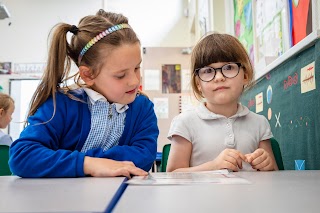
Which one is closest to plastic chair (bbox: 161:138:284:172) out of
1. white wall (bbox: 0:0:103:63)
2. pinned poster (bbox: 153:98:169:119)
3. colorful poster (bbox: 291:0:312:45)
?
colorful poster (bbox: 291:0:312:45)

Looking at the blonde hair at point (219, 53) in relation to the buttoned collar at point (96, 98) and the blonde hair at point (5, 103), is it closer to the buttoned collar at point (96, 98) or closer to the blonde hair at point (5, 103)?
the buttoned collar at point (96, 98)

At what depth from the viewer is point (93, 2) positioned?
499 cm

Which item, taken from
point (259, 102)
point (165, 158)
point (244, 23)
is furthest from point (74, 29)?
point (244, 23)

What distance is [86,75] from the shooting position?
1117mm

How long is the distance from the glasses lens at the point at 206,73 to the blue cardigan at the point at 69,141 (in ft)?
0.73

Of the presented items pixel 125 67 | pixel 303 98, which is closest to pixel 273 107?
pixel 303 98

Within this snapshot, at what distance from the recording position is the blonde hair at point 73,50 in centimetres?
103

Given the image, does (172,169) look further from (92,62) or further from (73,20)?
(73,20)

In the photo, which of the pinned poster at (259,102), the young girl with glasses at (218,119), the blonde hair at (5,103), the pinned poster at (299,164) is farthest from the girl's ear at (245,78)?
the blonde hair at (5,103)

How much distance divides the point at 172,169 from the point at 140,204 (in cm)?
87

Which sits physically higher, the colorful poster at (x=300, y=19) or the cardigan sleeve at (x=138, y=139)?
the colorful poster at (x=300, y=19)

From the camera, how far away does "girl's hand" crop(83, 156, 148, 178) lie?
76 cm

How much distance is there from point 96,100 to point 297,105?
28.4 inches

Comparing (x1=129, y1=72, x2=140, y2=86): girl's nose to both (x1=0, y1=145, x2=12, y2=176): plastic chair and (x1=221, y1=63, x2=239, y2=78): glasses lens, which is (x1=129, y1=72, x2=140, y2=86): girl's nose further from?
(x1=0, y1=145, x2=12, y2=176): plastic chair
